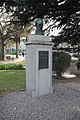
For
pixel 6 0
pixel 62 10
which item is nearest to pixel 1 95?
pixel 6 0

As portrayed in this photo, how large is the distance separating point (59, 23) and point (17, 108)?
6.99 metres

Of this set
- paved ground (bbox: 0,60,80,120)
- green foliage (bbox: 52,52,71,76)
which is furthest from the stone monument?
green foliage (bbox: 52,52,71,76)

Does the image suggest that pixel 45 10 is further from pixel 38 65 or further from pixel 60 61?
pixel 38 65

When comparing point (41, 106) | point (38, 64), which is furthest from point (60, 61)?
point (41, 106)

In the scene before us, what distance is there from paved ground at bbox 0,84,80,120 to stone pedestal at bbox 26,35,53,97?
294 millimetres

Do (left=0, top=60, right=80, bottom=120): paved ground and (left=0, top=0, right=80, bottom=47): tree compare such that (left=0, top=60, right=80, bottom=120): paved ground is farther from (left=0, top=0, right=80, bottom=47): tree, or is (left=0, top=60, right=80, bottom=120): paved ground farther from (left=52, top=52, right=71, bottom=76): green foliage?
(left=0, top=0, right=80, bottom=47): tree

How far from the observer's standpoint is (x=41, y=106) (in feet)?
17.9

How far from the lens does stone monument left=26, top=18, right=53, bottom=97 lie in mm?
6449

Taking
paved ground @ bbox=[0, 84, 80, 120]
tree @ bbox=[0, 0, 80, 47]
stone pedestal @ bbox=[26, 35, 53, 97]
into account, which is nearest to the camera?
paved ground @ bbox=[0, 84, 80, 120]

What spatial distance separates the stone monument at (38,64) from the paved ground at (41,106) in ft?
0.96

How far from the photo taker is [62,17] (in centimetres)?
1023

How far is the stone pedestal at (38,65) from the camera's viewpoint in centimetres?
645

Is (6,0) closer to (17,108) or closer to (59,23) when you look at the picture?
(59,23)

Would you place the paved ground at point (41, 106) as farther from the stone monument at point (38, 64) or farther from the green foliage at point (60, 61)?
the green foliage at point (60, 61)
